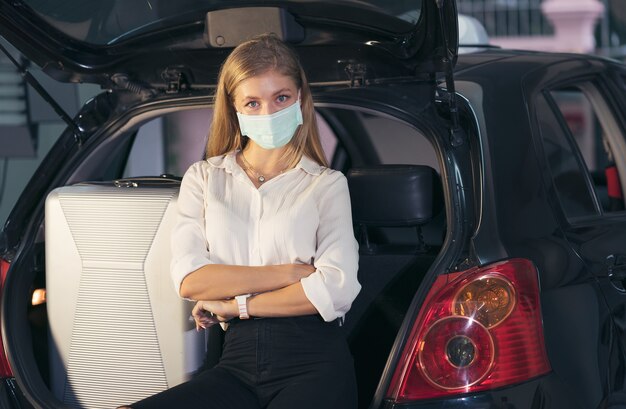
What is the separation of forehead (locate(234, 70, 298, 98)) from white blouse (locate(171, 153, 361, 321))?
0.21m

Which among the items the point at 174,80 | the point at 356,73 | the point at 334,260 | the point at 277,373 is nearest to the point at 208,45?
the point at 174,80

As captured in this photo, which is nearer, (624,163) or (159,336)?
(159,336)

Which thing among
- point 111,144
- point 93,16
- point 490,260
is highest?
point 93,16

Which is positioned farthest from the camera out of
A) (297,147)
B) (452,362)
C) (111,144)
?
(111,144)

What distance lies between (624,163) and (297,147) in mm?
1716

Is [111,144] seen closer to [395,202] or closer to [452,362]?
[395,202]

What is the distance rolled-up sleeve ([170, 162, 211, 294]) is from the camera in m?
3.20

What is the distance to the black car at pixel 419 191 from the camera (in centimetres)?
309

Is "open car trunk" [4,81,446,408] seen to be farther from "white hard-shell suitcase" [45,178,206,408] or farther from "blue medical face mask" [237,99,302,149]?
"blue medical face mask" [237,99,302,149]

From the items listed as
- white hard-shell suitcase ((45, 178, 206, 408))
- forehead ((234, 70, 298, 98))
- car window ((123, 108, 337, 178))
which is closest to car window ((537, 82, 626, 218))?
forehead ((234, 70, 298, 98))

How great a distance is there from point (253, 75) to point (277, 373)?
791mm

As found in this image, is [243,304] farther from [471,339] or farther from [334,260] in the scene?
[471,339]

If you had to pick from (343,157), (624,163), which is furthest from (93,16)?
(624,163)

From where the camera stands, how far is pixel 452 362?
3.07 metres
